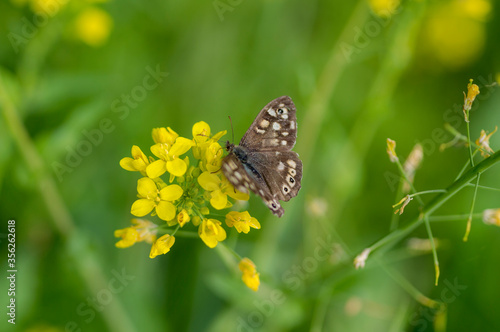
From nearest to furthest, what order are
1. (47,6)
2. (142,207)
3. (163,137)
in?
(142,207), (163,137), (47,6)

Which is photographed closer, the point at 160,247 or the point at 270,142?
the point at 160,247

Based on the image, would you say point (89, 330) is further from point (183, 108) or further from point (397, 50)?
point (397, 50)

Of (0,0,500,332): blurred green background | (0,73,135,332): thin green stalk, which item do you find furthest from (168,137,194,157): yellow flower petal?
(0,73,135,332): thin green stalk

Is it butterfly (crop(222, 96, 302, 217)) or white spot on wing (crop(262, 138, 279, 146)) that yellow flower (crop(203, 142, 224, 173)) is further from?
white spot on wing (crop(262, 138, 279, 146))

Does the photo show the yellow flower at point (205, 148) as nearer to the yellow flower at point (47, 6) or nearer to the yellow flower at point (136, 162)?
the yellow flower at point (136, 162)

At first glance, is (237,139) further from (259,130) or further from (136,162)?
(136,162)

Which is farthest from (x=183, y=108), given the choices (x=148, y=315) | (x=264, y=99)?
(x=148, y=315)

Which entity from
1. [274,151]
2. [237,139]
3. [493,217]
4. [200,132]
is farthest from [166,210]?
[237,139]

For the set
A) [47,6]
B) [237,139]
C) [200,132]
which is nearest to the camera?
[200,132]
